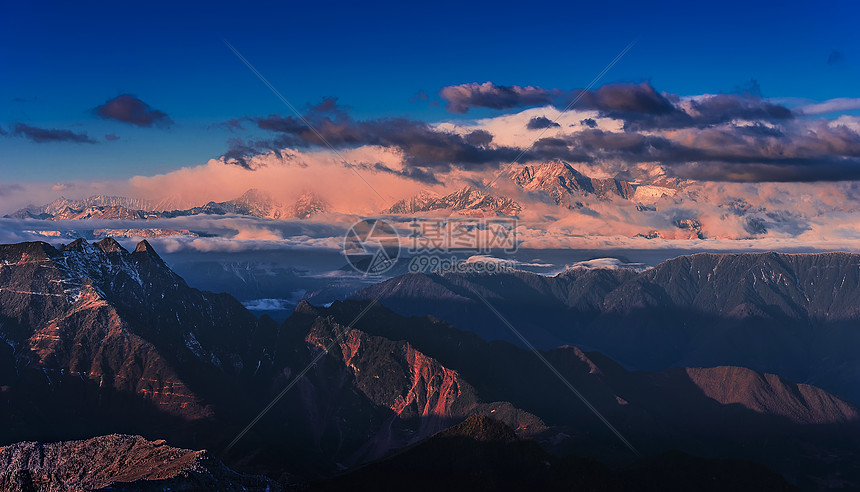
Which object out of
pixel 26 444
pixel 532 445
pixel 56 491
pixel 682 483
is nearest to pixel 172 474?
pixel 56 491

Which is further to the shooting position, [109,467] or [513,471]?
[513,471]

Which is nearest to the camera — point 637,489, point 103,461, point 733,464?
point 103,461

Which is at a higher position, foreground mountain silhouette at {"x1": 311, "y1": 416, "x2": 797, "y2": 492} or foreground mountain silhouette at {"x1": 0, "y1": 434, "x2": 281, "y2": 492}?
foreground mountain silhouette at {"x1": 0, "y1": 434, "x2": 281, "y2": 492}

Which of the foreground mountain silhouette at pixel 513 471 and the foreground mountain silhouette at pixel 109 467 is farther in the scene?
the foreground mountain silhouette at pixel 513 471

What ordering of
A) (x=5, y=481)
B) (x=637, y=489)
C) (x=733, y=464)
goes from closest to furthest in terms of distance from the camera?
1. (x=5, y=481)
2. (x=637, y=489)
3. (x=733, y=464)

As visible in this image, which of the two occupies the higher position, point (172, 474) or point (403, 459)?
point (172, 474)

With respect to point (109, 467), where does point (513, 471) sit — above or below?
below

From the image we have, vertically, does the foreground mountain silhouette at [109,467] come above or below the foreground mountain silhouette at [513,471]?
above

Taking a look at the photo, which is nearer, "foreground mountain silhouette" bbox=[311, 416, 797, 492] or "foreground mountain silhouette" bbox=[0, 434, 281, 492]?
"foreground mountain silhouette" bbox=[0, 434, 281, 492]

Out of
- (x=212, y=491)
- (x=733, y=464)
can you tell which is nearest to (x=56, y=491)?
(x=212, y=491)

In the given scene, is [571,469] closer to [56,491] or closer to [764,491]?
[764,491]

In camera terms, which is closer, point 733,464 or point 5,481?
point 5,481
